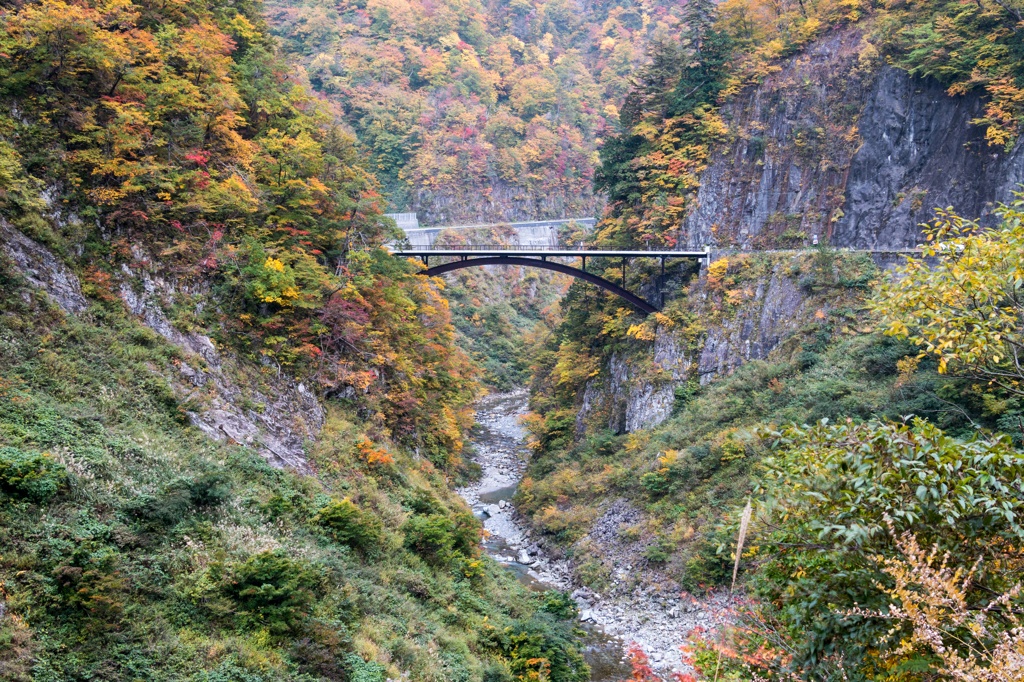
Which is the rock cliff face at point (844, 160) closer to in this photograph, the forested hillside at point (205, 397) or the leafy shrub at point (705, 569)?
the leafy shrub at point (705, 569)

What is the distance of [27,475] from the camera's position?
7.04 metres

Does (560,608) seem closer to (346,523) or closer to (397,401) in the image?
Result: (346,523)

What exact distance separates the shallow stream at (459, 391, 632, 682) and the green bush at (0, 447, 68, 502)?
12.1 metres

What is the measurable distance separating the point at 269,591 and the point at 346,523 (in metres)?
3.30

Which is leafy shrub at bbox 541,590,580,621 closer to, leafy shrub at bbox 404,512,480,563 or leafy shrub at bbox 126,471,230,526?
leafy shrub at bbox 404,512,480,563

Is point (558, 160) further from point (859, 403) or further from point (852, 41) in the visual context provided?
point (859, 403)

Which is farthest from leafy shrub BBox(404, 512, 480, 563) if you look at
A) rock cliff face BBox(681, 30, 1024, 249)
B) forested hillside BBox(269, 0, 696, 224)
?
forested hillside BBox(269, 0, 696, 224)

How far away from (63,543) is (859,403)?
17936mm

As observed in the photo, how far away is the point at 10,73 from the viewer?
11633 mm

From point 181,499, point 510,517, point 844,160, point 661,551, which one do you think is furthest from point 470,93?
point 181,499

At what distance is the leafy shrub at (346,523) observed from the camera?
37.4 ft

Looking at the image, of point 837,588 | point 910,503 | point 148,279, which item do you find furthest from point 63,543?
point 910,503

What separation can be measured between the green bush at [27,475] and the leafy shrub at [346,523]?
4.82m

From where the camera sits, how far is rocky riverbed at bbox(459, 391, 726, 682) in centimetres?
1466
